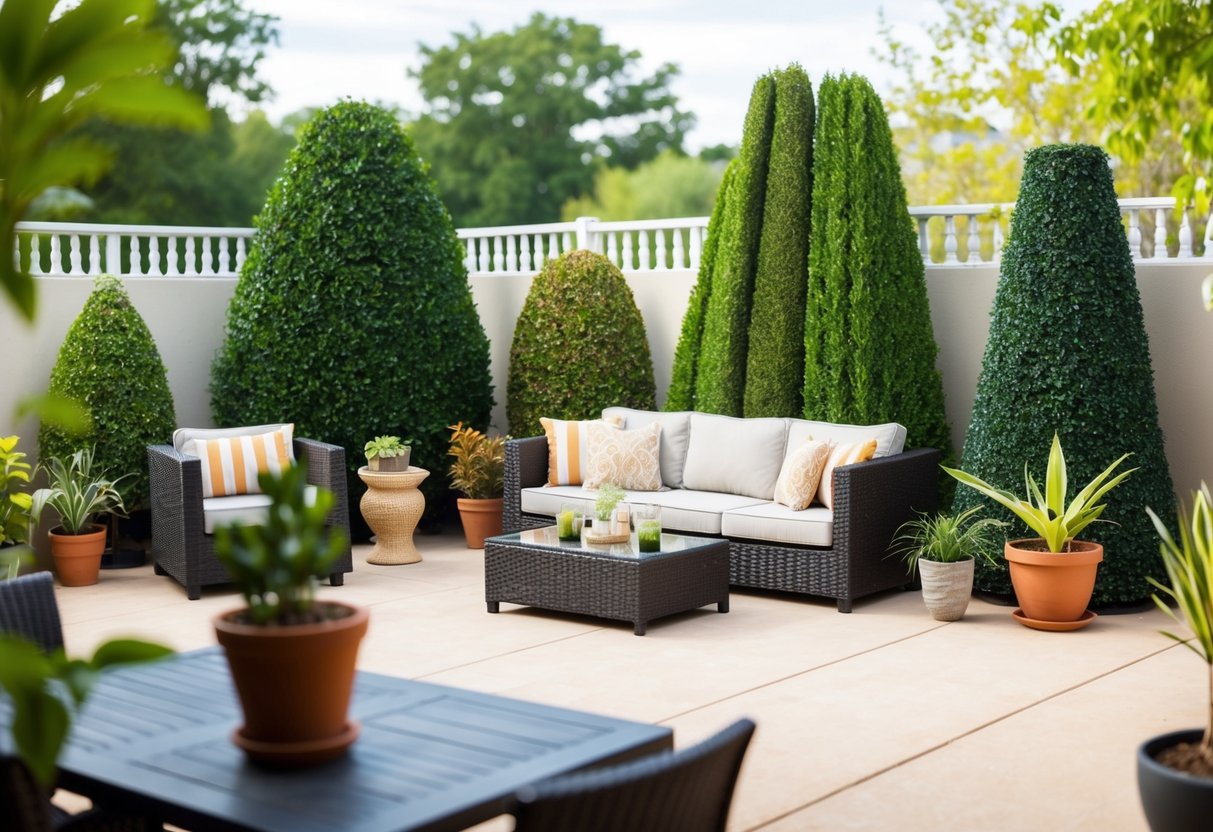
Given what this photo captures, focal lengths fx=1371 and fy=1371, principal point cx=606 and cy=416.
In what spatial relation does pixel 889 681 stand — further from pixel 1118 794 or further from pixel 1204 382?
pixel 1204 382

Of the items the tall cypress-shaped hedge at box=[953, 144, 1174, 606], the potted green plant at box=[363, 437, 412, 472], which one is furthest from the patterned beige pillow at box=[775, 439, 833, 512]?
the potted green plant at box=[363, 437, 412, 472]

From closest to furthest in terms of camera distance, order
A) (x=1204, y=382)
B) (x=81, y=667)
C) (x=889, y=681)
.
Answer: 1. (x=81, y=667)
2. (x=889, y=681)
3. (x=1204, y=382)

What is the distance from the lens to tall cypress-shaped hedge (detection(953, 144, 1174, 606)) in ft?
21.0

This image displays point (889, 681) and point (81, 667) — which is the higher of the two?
point (81, 667)

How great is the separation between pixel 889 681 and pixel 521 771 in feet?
10.3

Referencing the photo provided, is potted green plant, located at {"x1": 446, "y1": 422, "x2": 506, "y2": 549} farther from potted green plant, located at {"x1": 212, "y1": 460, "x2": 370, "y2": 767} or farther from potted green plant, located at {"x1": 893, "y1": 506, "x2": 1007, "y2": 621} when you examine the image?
potted green plant, located at {"x1": 212, "y1": 460, "x2": 370, "y2": 767}

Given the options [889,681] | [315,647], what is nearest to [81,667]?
[315,647]

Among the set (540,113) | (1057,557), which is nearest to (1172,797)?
(1057,557)

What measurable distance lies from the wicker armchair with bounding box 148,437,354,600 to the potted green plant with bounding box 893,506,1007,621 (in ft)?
10.3

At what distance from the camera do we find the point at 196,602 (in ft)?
23.6

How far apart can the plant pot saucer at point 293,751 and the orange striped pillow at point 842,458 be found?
180 inches

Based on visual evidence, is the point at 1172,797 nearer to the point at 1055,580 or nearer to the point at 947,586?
the point at 1055,580

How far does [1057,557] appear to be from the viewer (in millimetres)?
6074

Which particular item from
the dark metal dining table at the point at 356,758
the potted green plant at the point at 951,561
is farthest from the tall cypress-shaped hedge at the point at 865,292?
the dark metal dining table at the point at 356,758
